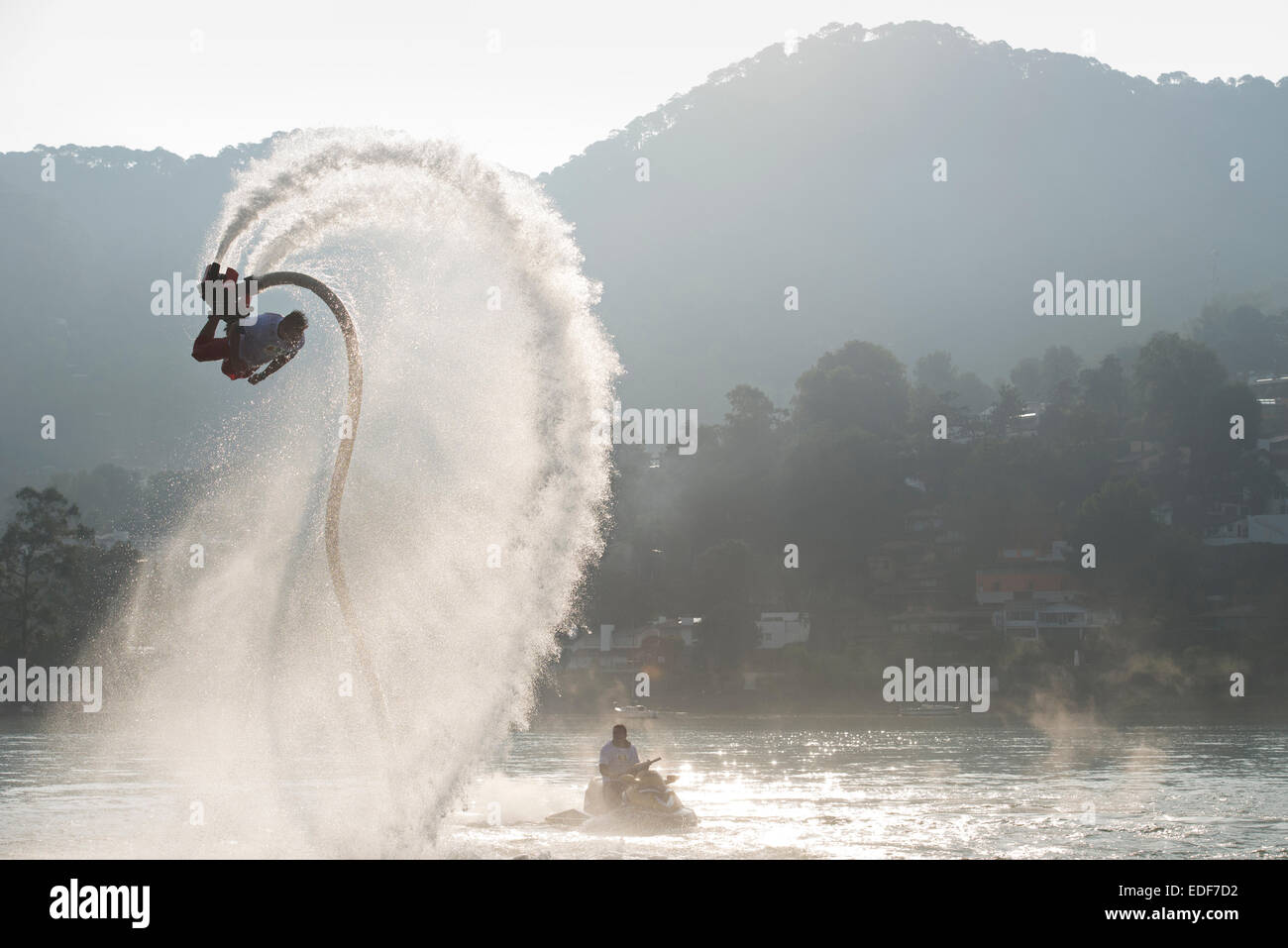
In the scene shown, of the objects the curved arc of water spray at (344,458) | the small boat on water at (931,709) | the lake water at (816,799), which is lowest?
the small boat on water at (931,709)

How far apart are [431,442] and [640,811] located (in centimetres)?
980

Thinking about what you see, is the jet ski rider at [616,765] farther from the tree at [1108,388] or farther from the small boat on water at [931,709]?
the tree at [1108,388]

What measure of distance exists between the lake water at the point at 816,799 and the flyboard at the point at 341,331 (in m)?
4.67

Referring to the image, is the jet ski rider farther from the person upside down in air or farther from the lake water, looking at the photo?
the person upside down in air

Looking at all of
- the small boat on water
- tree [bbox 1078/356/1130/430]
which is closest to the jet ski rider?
the small boat on water

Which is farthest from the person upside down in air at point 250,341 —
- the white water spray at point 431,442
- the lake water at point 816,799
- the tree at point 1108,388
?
the tree at point 1108,388

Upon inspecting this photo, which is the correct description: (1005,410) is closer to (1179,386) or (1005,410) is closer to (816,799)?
(1179,386)

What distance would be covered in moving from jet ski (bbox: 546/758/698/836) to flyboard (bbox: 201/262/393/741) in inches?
371

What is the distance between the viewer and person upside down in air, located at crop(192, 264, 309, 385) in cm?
1508

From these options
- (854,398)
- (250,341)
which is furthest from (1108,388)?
(250,341)

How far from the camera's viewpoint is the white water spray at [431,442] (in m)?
22.6

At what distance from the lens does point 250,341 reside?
49.6 feet

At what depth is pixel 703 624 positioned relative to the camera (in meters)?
96.5
